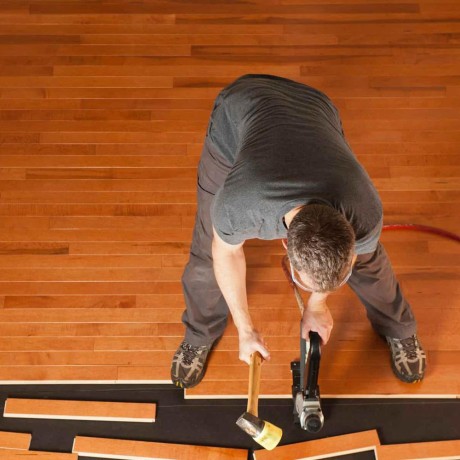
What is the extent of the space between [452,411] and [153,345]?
3.68 ft

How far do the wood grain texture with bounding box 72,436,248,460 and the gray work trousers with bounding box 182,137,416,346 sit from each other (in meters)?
0.37

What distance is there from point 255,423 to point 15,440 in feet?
3.18

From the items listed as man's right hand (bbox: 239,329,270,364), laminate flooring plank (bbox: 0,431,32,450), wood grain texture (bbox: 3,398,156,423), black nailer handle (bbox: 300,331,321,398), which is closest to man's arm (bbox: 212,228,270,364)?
man's right hand (bbox: 239,329,270,364)

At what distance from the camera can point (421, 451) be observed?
7.18ft

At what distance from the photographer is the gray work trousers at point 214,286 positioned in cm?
194

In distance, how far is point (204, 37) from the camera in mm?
3051

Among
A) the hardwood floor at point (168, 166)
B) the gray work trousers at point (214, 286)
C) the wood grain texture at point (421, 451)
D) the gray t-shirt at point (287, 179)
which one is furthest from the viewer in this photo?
the hardwood floor at point (168, 166)

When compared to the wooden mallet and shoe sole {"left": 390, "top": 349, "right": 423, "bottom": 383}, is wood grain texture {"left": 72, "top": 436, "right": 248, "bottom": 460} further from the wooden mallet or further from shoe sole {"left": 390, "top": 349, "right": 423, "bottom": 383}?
shoe sole {"left": 390, "top": 349, "right": 423, "bottom": 383}

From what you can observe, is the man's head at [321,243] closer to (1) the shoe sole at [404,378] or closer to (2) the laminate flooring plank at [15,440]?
(1) the shoe sole at [404,378]

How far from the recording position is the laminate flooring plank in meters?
2.24

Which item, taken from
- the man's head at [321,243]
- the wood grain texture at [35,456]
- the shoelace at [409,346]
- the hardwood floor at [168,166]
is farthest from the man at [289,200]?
the wood grain texture at [35,456]

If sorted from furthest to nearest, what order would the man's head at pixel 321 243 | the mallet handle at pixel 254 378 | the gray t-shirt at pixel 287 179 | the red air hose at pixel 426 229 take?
the red air hose at pixel 426 229
the mallet handle at pixel 254 378
the gray t-shirt at pixel 287 179
the man's head at pixel 321 243

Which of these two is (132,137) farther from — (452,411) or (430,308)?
(452,411)

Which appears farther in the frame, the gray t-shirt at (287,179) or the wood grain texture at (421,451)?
the wood grain texture at (421,451)
